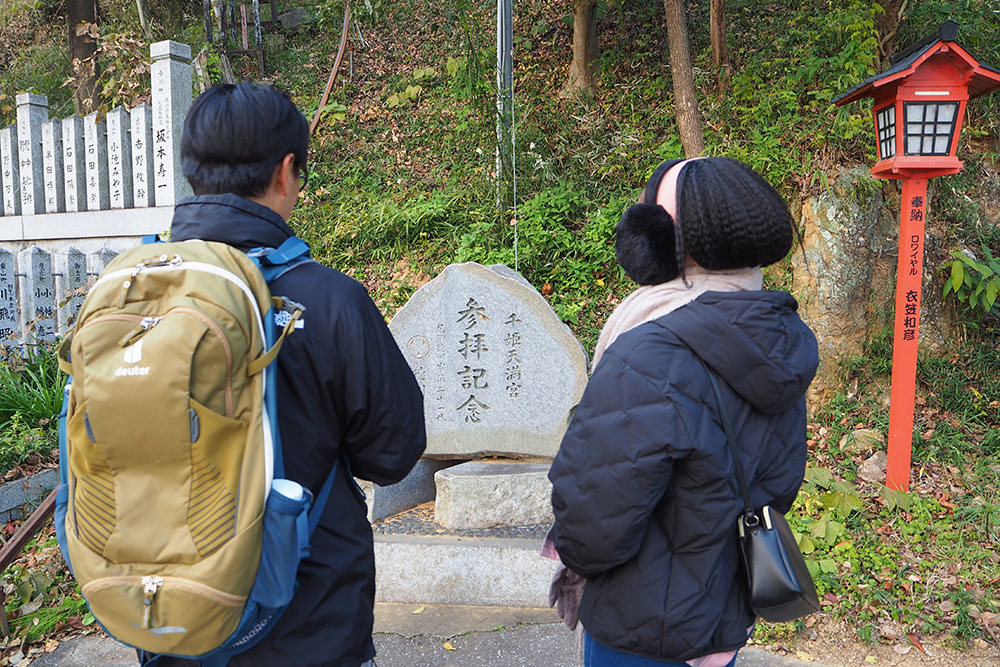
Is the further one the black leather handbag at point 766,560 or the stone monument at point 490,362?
the stone monument at point 490,362

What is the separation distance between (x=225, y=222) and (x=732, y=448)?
1.17 meters

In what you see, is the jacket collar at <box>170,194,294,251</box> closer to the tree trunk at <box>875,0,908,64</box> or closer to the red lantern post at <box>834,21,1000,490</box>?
the red lantern post at <box>834,21,1000,490</box>

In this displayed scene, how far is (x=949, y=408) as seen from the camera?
17.5ft

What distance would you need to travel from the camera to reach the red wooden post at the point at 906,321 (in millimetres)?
4422

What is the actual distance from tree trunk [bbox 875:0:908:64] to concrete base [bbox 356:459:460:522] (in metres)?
5.46

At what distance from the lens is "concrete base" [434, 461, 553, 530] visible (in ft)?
14.1

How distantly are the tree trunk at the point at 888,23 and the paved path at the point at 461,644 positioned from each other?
571 centimetres

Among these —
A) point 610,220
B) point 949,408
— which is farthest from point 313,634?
point 610,220

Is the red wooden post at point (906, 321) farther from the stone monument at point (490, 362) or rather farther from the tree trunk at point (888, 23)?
the tree trunk at point (888, 23)

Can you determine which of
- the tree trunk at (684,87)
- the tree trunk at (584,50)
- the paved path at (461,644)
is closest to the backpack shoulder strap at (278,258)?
the paved path at (461,644)

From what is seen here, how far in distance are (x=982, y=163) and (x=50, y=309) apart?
26.4 feet

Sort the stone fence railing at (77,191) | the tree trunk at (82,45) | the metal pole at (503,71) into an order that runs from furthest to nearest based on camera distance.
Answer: the tree trunk at (82,45) → the metal pole at (503,71) → the stone fence railing at (77,191)

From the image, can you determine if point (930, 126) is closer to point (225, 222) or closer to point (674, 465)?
point (674, 465)

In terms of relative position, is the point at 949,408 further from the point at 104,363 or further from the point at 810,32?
the point at 104,363
